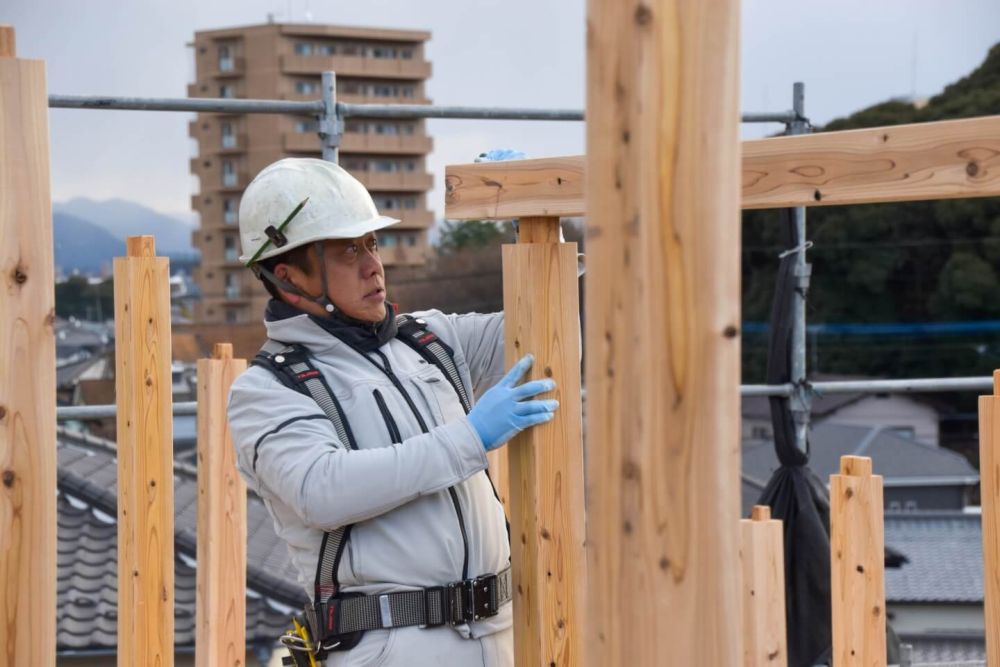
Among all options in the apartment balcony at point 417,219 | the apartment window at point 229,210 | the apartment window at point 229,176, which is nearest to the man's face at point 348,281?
the apartment balcony at point 417,219

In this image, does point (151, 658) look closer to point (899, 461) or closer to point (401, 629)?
point (401, 629)

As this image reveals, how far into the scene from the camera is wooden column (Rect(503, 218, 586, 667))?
2883mm

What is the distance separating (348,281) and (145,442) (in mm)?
1258

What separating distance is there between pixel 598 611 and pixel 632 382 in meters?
0.33

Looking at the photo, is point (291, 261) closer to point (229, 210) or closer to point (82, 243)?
point (229, 210)

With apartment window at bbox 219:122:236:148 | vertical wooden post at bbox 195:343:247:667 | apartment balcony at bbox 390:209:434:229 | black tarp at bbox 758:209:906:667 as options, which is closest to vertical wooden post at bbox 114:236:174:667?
vertical wooden post at bbox 195:343:247:667

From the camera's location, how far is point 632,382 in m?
1.74

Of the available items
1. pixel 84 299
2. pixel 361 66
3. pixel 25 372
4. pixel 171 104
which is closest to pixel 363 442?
pixel 25 372

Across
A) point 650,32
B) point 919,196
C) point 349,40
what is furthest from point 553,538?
point 349,40

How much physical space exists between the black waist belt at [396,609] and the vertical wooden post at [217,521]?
138 centimetres

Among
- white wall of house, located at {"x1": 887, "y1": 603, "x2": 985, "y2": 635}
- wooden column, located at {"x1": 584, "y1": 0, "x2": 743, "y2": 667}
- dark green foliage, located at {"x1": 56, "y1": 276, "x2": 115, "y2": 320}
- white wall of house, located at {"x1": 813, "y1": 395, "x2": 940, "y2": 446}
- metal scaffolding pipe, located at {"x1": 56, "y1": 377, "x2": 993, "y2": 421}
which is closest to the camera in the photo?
wooden column, located at {"x1": 584, "y1": 0, "x2": 743, "y2": 667}

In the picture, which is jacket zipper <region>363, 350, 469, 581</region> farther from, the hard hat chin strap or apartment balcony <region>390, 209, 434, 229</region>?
apartment balcony <region>390, 209, 434, 229</region>

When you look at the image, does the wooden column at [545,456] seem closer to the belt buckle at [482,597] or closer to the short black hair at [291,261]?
the belt buckle at [482,597]

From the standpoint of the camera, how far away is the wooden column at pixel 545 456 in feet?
9.46
